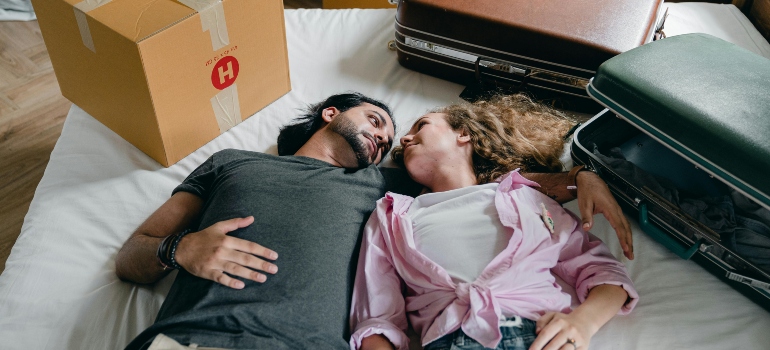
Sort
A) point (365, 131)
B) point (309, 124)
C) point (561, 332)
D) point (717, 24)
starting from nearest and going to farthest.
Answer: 1. point (561, 332)
2. point (365, 131)
3. point (309, 124)
4. point (717, 24)

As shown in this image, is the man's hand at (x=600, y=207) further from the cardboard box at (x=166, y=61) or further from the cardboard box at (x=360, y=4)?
the cardboard box at (x=360, y=4)

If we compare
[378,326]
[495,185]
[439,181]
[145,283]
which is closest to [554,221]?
[495,185]

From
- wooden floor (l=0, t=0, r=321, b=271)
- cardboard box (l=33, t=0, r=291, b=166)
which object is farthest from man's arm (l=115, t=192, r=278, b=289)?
wooden floor (l=0, t=0, r=321, b=271)

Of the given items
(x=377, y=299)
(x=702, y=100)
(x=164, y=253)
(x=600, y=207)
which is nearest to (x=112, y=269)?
(x=164, y=253)

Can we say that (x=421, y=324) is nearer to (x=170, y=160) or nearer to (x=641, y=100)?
(x=641, y=100)

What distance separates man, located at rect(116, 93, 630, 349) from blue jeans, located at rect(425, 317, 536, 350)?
18 cm

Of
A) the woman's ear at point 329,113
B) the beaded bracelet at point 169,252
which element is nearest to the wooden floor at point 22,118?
the beaded bracelet at point 169,252

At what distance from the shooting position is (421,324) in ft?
3.53

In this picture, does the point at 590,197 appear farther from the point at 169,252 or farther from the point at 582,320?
the point at 169,252

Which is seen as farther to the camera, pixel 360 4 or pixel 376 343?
pixel 360 4

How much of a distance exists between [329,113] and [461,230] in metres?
0.51

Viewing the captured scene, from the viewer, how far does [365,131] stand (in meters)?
1.33

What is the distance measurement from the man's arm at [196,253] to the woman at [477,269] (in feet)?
0.70

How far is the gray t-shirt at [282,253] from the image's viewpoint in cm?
95
